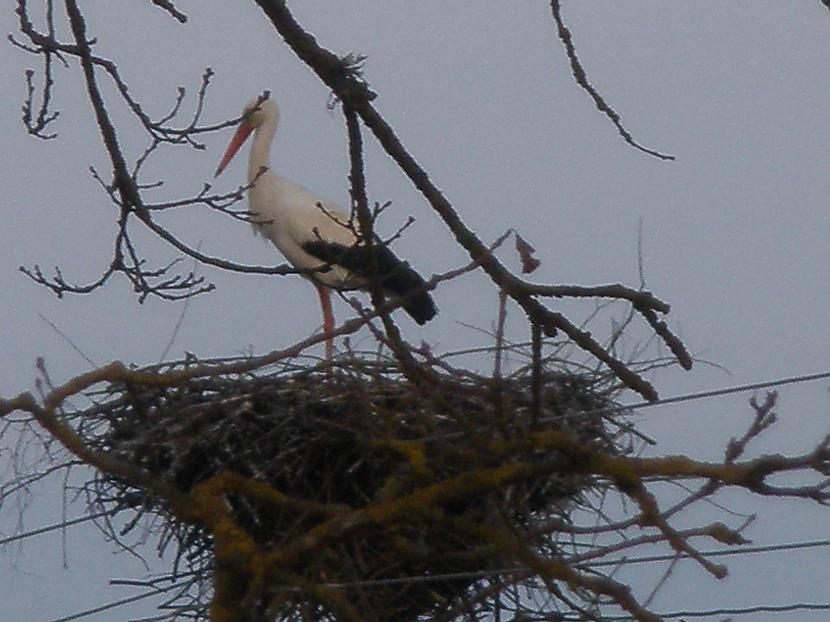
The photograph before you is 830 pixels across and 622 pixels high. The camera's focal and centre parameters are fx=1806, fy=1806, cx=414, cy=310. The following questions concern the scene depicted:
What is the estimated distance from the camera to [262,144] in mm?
8508

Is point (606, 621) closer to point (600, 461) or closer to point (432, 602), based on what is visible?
point (600, 461)

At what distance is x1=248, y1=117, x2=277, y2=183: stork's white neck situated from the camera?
27.9 ft

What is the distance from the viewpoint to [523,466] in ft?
7.78

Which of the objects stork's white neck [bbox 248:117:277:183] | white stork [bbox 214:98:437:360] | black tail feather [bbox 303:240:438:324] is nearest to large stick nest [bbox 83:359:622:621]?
black tail feather [bbox 303:240:438:324]

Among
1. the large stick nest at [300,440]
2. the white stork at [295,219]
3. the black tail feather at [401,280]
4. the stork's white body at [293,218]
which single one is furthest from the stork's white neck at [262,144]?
the large stick nest at [300,440]

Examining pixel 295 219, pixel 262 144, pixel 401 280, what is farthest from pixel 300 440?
pixel 262 144

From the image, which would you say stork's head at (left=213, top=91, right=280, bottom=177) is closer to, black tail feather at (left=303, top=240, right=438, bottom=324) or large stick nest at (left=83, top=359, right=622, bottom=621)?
black tail feather at (left=303, top=240, right=438, bottom=324)

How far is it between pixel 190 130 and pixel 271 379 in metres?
1.30

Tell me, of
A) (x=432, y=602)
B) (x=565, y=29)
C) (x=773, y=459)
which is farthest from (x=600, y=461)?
(x=432, y=602)

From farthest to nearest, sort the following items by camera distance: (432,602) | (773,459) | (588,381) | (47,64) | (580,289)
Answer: (588,381)
(432,602)
(47,64)
(580,289)
(773,459)

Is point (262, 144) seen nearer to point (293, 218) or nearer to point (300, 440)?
point (293, 218)

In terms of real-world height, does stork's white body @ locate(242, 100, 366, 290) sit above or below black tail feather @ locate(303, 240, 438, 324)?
above

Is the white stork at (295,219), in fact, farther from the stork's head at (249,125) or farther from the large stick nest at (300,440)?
the large stick nest at (300,440)

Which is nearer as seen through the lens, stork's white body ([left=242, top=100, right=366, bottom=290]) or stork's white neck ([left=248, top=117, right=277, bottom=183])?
stork's white body ([left=242, top=100, right=366, bottom=290])
